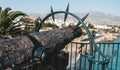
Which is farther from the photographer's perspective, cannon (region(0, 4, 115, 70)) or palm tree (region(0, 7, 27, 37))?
palm tree (region(0, 7, 27, 37))

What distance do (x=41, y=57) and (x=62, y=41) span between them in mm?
1339

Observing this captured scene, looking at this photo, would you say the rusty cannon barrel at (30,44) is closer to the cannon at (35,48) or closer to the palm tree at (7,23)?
the cannon at (35,48)

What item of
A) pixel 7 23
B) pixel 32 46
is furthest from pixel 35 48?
pixel 7 23

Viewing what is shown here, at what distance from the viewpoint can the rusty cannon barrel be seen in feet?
14.1

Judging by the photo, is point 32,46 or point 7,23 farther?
point 7,23

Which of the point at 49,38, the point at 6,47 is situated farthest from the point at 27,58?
the point at 49,38

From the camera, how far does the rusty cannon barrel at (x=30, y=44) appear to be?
14.1 feet

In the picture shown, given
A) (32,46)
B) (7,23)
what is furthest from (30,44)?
(7,23)

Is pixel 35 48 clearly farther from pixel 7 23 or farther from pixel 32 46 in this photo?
pixel 7 23

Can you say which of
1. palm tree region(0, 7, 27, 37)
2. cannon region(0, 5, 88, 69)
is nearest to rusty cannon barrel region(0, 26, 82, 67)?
cannon region(0, 5, 88, 69)

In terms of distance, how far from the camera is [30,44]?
4.86 metres

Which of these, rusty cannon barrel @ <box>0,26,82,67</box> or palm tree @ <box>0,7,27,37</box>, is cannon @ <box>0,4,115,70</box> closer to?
rusty cannon barrel @ <box>0,26,82,67</box>

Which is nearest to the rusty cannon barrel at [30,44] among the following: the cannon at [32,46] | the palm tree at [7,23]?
the cannon at [32,46]

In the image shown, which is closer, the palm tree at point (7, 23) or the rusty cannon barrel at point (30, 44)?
the rusty cannon barrel at point (30, 44)
